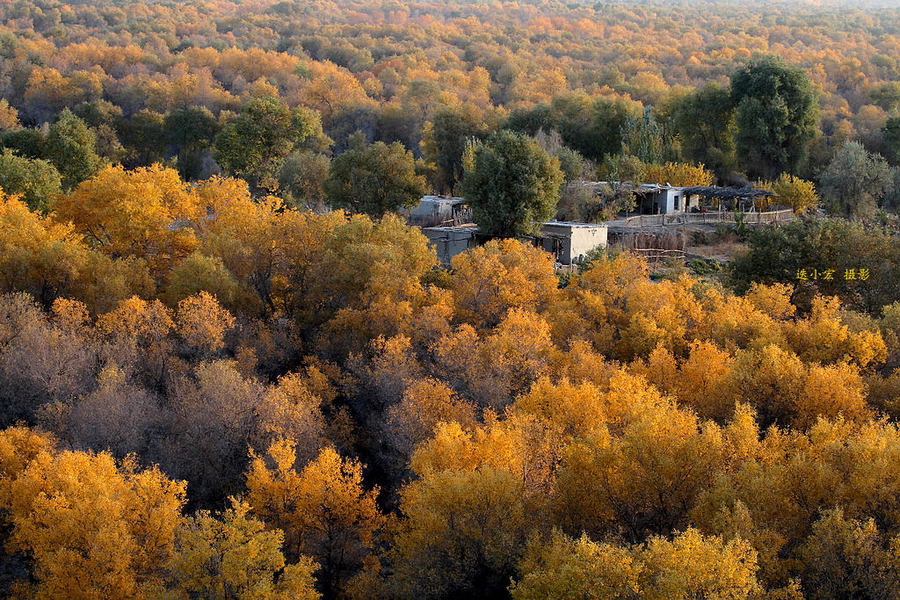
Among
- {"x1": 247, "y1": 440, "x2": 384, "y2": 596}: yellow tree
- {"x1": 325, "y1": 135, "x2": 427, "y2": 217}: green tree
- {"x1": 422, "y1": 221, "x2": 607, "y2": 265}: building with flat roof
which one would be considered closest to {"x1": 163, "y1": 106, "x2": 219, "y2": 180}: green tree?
{"x1": 325, "y1": 135, "x2": 427, "y2": 217}: green tree

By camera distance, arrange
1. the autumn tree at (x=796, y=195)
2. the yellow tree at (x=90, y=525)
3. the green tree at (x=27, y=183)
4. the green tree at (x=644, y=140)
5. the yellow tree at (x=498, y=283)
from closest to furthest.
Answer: the yellow tree at (x=90, y=525), the yellow tree at (x=498, y=283), the green tree at (x=27, y=183), the autumn tree at (x=796, y=195), the green tree at (x=644, y=140)

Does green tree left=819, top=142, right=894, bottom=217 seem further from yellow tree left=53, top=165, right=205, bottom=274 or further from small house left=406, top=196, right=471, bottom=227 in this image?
yellow tree left=53, top=165, right=205, bottom=274

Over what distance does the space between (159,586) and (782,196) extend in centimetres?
4365

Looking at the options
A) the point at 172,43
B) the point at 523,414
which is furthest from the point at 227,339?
the point at 172,43

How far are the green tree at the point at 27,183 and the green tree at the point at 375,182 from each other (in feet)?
50.3

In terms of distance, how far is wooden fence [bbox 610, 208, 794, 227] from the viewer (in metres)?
50.8

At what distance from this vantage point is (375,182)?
49094mm

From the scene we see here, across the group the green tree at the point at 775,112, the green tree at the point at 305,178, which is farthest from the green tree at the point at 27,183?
the green tree at the point at 775,112

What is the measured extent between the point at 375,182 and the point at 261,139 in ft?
54.3

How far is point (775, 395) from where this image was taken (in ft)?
85.8

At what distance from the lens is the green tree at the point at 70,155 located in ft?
189

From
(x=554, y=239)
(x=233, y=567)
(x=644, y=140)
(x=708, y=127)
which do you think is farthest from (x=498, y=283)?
(x=708, y=127)
